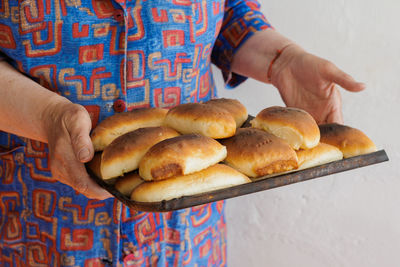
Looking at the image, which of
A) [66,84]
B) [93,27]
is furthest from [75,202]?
[93,27]

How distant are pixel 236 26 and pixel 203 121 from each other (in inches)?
21.9

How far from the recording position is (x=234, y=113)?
2.77 ft

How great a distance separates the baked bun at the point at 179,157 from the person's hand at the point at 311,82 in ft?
1.36

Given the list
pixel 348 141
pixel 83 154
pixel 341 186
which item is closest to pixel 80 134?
pixel 83 154

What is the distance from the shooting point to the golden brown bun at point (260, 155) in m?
0.69

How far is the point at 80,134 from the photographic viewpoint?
714 mm

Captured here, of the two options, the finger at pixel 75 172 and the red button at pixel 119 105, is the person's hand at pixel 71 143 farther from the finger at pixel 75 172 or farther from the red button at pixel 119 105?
the red button at pixel 119 105

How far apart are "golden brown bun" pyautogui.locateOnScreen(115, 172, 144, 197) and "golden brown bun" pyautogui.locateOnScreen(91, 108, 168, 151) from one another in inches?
3.8

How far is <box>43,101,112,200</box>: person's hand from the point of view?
71cm

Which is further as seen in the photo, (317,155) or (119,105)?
(119,105)

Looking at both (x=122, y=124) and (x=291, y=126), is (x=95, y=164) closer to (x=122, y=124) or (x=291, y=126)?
(x=122, y=124)

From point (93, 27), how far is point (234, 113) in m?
0.32

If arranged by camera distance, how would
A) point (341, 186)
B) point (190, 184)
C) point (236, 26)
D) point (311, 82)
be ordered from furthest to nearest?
point (341, 186) < point (236, 26) < point (311, 82) < point (190, 184)

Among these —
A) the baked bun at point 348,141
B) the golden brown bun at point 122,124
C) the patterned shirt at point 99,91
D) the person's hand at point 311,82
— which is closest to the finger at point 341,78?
the person's hand at point 311,82
